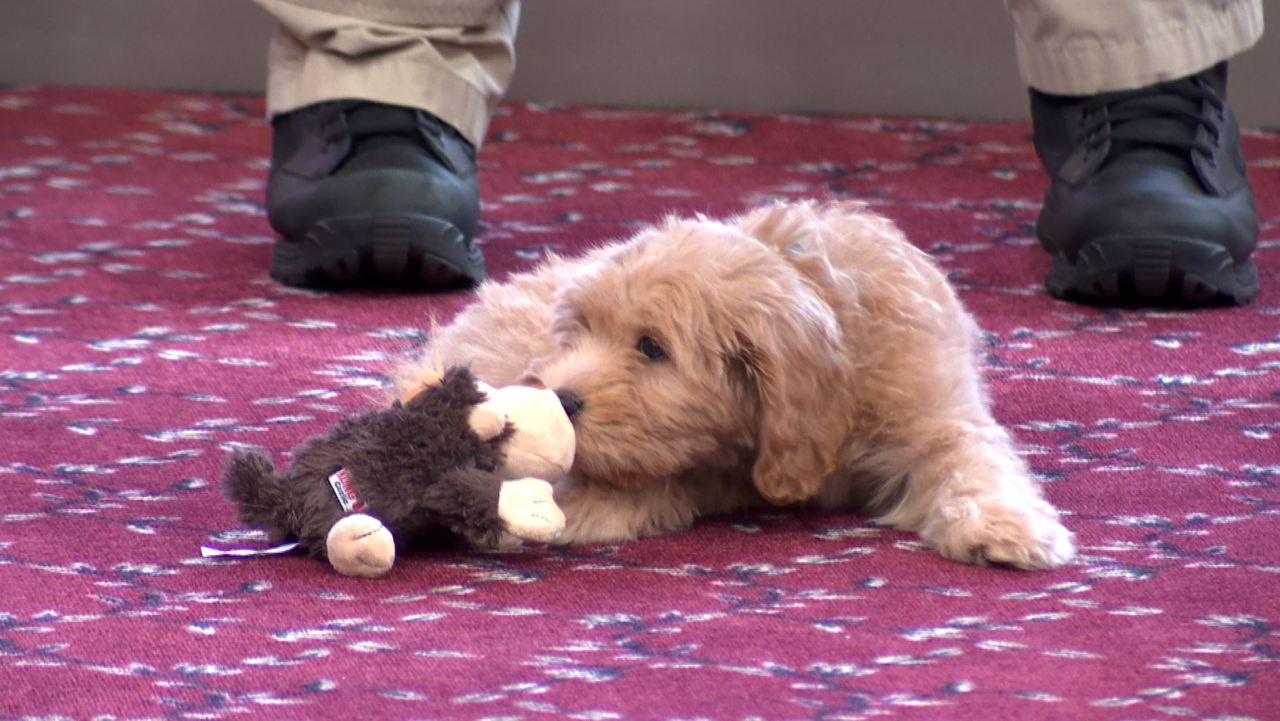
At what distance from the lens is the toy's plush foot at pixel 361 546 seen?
141 centimetres

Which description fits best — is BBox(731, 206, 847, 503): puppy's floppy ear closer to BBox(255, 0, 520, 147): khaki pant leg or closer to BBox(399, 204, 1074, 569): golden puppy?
BBox(399, 204, 1074, 569): golden puppy

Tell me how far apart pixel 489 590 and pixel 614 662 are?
198 millimetres

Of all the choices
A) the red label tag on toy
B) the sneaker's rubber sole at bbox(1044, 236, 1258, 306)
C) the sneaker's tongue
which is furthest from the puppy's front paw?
the sneaker's tongue

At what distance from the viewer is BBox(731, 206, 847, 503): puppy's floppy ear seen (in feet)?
4.94

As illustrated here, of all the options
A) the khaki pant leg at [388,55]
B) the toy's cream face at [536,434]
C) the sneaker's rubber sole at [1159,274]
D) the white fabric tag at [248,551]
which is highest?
the khaki pant leg at [388,55]

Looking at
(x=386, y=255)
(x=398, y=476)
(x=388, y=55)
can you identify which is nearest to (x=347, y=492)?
(x=398, y=476)

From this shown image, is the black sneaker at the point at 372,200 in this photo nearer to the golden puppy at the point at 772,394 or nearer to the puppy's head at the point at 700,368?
the golden puppy at the point at 772,394

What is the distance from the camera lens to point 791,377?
1.51 metres

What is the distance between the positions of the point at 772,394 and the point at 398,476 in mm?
322

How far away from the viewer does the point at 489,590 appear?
1.42 m

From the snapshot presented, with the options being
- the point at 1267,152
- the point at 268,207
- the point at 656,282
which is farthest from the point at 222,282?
the point at 1267,152

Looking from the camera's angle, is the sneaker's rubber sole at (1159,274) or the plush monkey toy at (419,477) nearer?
the plush monkey toy at (419,477)

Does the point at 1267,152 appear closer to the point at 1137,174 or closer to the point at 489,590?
the point at 1137,174

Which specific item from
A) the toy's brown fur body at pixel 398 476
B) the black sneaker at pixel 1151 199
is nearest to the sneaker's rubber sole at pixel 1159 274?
the black sneaker at pixel 1151 199
